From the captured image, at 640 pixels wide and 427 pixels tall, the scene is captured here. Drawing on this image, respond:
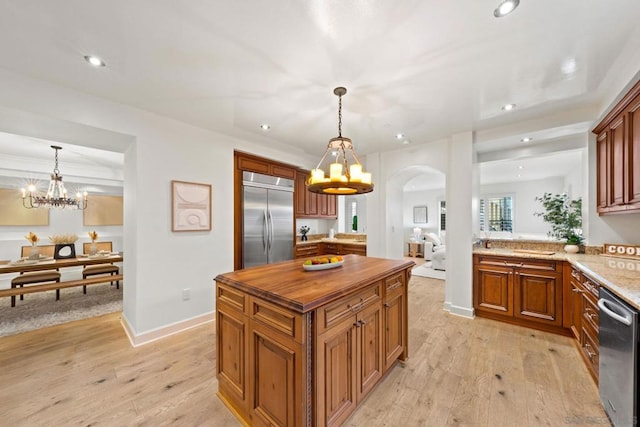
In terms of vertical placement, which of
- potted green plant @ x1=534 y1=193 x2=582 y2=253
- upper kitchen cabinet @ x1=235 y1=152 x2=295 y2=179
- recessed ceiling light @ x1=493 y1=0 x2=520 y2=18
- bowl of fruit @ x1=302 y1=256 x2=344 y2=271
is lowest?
bowl of fruit @ x1=302 y1=256 x2=344 y2=271

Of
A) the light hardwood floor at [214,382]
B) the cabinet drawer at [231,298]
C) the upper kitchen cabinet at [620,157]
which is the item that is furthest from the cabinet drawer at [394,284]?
the upper kitchen cabinet at [620,157]

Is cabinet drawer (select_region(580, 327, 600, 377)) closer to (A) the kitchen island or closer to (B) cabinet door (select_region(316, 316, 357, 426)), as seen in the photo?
(A) the kitchen island

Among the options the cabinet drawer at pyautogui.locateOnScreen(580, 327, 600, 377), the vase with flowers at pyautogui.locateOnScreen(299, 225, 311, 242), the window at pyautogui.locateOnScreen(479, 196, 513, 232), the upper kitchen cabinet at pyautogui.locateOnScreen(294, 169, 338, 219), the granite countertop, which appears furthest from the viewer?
the window at pyautogui.locateOnScreen(479, 196, 513, 232)

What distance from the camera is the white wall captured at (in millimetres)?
2248

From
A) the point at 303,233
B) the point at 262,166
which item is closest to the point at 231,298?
the point at 262,166

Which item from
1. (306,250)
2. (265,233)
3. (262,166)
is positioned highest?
(262,166)

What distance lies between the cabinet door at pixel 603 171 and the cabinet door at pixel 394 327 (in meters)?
2.54

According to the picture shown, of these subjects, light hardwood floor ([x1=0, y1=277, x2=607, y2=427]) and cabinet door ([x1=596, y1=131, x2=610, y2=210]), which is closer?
light hardwood floor ([x1=0, y1=277, x2=607, y2=427])

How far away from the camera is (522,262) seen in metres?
3.05

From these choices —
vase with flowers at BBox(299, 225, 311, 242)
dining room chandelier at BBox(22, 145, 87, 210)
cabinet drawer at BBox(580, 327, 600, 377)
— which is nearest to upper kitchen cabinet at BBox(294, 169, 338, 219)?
vase with flowers at BBox(299, 225, 311, 242)

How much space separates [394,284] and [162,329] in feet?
8.93

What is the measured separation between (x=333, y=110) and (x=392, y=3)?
4.59 ft

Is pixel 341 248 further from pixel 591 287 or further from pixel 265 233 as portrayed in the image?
pixel 591 287

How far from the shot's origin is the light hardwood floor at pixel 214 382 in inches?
66.3
